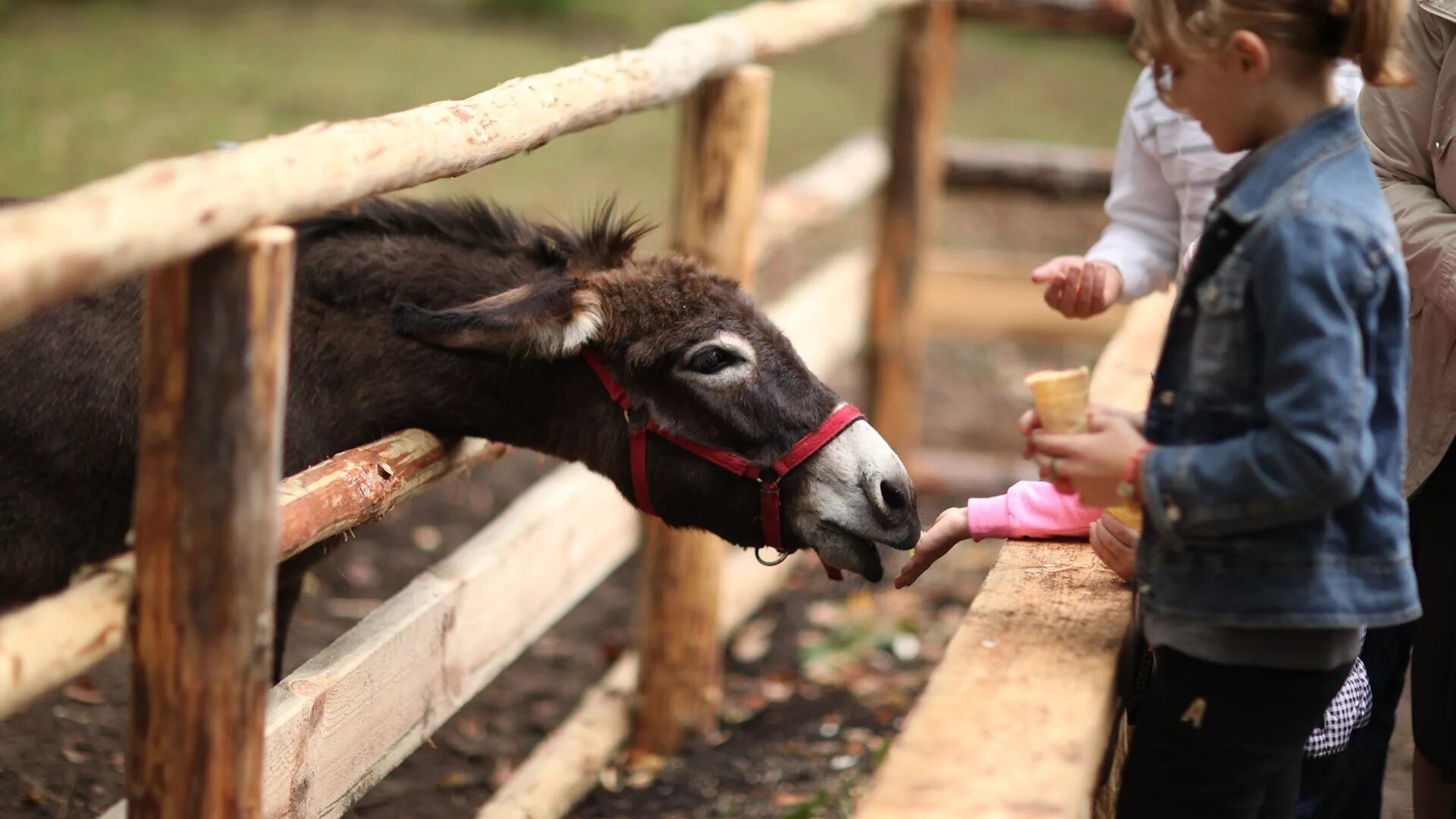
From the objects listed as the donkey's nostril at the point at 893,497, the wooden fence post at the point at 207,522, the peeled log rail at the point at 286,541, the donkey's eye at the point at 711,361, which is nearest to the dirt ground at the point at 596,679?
the peeled log rail at the point at 286,541

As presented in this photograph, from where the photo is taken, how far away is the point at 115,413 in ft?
8.98

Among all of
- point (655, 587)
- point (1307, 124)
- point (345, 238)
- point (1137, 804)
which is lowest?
point (655, 587)

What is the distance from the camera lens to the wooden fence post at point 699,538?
4129 mm

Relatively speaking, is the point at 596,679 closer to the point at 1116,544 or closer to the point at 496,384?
the point at 496,384

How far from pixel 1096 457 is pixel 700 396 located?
3.73ft

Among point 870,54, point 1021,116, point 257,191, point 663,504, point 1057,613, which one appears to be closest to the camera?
point 257,191

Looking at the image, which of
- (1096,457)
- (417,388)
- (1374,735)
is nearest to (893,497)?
(1096,457)

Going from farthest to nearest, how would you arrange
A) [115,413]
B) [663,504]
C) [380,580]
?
[380,580] < [663,504] < [115,413]

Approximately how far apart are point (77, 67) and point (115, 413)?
32.1ft

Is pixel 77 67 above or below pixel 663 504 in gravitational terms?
below

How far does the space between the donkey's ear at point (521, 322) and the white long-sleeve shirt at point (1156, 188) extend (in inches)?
44.4

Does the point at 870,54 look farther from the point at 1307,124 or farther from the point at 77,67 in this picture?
the point at 1307,124

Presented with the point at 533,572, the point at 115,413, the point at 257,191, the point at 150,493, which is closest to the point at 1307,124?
the point at 257,191

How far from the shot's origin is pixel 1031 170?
22.6ft
